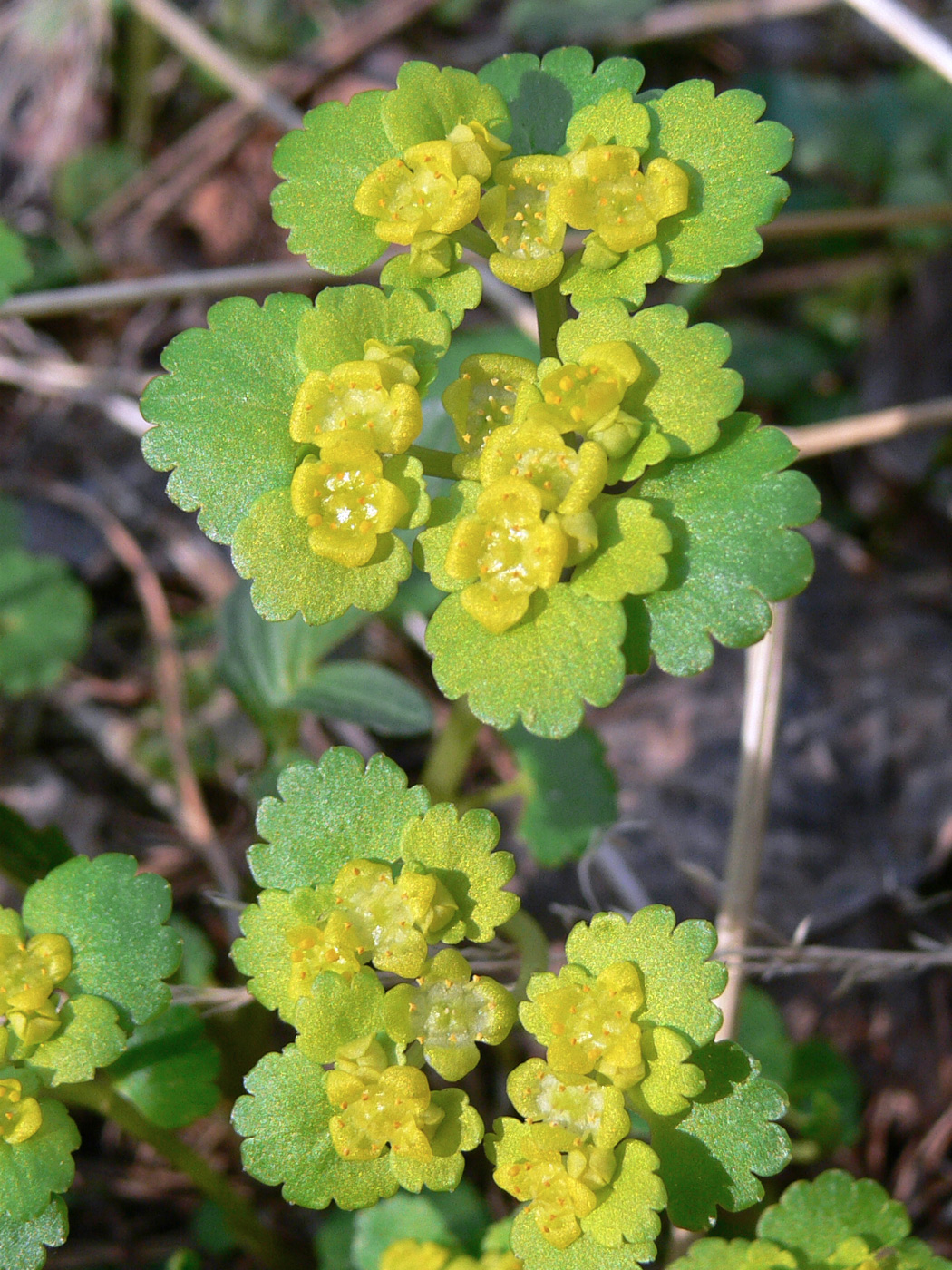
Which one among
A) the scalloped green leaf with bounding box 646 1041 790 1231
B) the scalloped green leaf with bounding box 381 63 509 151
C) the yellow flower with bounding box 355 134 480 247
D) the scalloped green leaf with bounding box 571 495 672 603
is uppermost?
the scalloped green leaf with bounding box 381 63 509 151

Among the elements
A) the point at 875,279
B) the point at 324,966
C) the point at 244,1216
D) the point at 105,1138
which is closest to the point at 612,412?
the point at 324,966

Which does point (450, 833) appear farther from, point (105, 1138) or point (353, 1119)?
point (105, 1138)

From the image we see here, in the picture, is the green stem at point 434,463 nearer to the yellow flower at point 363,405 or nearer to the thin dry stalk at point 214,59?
the yellow flower at point 363,405

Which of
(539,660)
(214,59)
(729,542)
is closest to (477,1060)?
(539,660)

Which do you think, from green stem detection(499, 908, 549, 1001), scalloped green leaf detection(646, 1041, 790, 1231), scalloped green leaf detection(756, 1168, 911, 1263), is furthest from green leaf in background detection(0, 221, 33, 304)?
scalloped green leaf detection(756, 1168, 911, 1263)

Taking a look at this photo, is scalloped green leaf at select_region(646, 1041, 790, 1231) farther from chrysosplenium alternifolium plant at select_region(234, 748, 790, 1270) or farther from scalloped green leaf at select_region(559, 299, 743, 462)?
scalloped green leaf at select_region(559, 299, 743, 462)

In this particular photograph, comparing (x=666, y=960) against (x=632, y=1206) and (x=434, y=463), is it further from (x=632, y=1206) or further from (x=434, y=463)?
(x=434, y=463)
